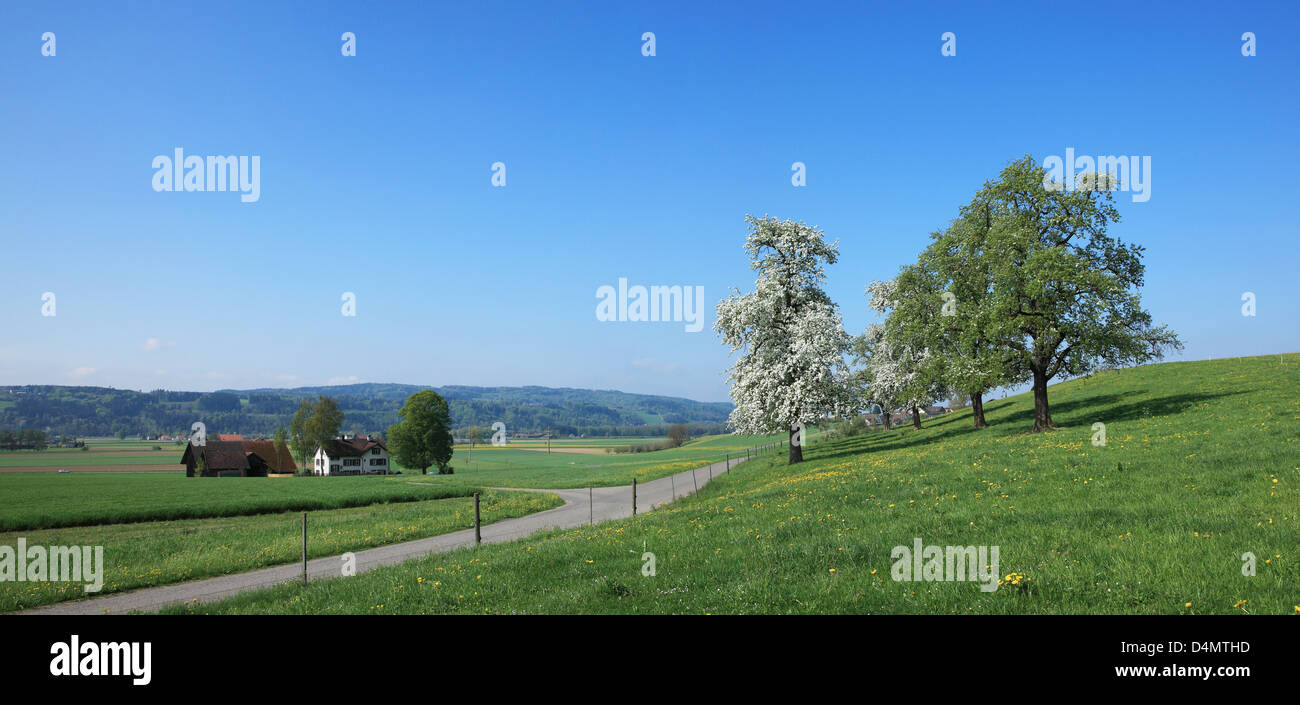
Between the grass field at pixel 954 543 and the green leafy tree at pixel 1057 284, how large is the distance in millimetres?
8993

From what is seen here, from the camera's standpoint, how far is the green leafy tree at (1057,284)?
31344mm

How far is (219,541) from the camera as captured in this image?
26.9m

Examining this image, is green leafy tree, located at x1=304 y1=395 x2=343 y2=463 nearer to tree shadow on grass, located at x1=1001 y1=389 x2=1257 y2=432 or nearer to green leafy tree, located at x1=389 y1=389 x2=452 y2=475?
green leafy tree, located at x1=389 y1=389 x2=452 y2=475

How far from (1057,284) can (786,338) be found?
14958 millimetres

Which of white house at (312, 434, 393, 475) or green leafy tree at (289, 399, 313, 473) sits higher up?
green leafy tree at (289, 399, 313, 473)

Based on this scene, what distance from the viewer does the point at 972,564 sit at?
1011 centimetres

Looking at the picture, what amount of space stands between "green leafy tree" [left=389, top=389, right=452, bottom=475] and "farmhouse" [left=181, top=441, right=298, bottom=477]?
1226 inches

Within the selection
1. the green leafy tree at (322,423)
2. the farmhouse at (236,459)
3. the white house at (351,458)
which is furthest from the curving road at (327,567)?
the white house at (351,458)

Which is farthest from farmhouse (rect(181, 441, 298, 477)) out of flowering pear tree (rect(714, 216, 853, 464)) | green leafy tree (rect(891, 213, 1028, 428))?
green leafy tree (rect(891, 213, 1028, 428))

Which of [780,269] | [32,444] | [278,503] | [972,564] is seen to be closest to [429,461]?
[278,503]

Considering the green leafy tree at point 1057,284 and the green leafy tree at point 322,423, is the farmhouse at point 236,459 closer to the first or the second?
the green leafy tree at point 322,423

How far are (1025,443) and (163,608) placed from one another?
30.9m

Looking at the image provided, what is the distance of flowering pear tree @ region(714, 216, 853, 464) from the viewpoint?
3809cm
